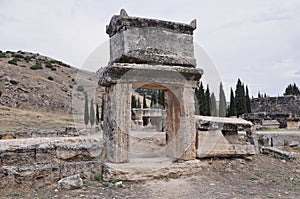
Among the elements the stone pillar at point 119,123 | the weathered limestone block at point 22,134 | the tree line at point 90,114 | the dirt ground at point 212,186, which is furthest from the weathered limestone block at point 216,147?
the tree line at point 90,114

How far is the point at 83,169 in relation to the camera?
6105mm

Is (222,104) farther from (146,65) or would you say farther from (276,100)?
(276,100)

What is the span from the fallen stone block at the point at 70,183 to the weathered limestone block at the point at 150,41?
269 cm

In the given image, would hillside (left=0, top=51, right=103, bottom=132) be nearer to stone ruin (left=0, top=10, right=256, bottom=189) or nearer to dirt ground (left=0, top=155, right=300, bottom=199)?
stone ruin (left=0, top=10, right=256, bottom=189)

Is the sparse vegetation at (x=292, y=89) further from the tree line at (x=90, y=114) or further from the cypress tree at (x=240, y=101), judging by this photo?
the tree line at (x=90, y=114)

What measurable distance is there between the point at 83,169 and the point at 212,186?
8.86ft

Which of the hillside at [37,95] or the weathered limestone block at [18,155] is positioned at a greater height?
the hillside at [37,95]

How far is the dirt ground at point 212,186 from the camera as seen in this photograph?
5168mm

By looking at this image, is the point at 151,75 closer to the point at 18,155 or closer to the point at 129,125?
the point at 129,125

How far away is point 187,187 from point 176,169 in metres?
0.75

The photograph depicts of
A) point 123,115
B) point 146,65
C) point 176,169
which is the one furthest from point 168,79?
point 176,169

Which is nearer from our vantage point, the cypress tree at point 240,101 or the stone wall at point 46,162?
the stone wall at point 46,162

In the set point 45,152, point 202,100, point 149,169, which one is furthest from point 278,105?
point 45,152

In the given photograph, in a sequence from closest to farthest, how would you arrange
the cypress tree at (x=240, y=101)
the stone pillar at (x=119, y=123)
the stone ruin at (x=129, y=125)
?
the stone ruin at (x=129, y=125), the stone pillar at (x=119, y=123), the cypress tree at (x=240, y=101)
